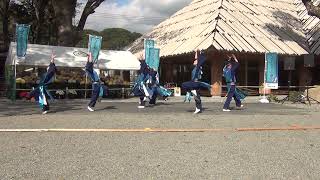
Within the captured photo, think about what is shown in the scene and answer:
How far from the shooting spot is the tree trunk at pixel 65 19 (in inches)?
1216

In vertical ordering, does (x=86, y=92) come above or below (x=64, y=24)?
below

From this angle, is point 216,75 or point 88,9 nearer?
Result: point 216,75

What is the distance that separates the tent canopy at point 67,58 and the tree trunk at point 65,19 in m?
3.60

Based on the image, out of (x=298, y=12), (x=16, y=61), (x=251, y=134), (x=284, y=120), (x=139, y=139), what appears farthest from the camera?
(x=298, y=12)

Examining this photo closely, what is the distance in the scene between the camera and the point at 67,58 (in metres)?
26.8

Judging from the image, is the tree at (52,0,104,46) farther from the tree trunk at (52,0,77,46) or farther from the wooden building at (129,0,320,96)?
the wooden building at (129,0,320,96)

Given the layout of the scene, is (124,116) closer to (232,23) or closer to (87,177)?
(87,177)

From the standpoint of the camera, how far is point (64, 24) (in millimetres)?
30781

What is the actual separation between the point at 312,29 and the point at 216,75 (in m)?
9.36

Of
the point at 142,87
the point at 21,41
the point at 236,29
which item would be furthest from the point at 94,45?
the point at 236,29

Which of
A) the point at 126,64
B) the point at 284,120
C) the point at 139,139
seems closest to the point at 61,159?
the point at 139,139

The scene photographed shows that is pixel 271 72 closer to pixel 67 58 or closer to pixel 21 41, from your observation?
pixel 67 58

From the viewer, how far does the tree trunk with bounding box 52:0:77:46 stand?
30.9 m

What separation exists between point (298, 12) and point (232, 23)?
33.1ft
